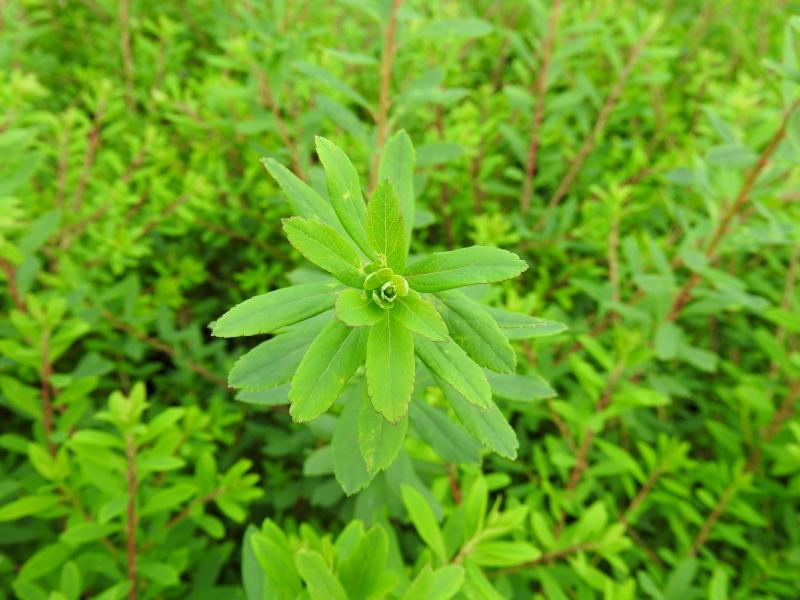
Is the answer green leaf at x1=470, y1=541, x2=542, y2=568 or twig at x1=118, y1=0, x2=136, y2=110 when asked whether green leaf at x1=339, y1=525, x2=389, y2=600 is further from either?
twig at x1=118, y1=0, x2=136, y2=110

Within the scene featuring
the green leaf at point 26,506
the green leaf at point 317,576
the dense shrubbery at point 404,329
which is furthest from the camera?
the green leaf at point 26,506

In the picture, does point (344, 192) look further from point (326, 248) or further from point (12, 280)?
point (12, 280)

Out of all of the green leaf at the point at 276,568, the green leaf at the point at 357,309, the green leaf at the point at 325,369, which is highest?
the green leaf at the point at 357,309

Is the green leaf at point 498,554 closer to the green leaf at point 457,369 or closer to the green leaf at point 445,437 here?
the green leaf at point 445,437

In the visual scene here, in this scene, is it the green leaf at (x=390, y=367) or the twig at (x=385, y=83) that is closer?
the green leaf at (x=390, y=367)

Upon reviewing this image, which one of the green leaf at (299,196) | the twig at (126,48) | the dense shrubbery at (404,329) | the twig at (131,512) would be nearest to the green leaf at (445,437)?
the dense shrubbery at (404,329)

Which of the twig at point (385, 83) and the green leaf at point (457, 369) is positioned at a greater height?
the twig at point (385, 83)

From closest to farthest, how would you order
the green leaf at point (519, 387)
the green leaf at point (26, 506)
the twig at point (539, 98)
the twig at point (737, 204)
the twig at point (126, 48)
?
the green leaf at point (519, 387) < the green leaf at point (26, 506) < the twig at point (737, 204) < the twig at point (539, 98) < the twig at point (126, 48)

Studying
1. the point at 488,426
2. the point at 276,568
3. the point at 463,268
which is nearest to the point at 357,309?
the point at 463,268
